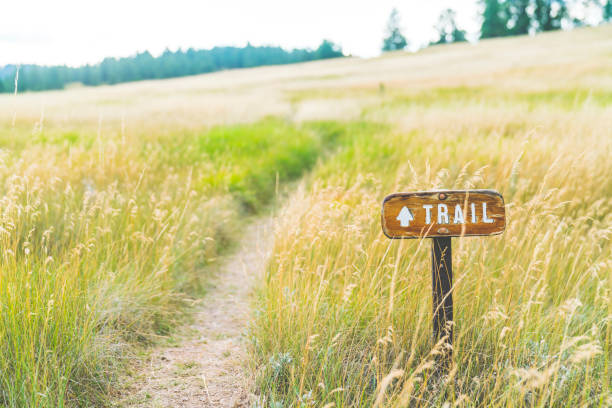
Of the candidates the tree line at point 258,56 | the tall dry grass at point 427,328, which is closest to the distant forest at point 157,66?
the tree line at point 258,56

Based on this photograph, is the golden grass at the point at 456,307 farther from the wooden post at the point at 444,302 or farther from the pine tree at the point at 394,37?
the pine tree at the point at 394,37

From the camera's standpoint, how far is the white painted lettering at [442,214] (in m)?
1.98

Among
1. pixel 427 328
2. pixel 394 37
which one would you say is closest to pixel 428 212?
pixel 427 328

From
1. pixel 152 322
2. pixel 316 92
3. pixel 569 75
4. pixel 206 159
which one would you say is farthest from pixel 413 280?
pixel 316 92

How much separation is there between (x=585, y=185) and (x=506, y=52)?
38.2 m

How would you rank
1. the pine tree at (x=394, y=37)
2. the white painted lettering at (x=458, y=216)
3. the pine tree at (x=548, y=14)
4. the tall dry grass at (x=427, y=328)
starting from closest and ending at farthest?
the tall dry grass at (x=427, y=328), the white painted lettering at (x=458, y=216), the pine tree at (x=548, y=14), the pine tree at (x=394, y=37)

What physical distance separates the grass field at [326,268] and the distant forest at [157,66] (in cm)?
5936

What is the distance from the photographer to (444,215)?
6.51 ft

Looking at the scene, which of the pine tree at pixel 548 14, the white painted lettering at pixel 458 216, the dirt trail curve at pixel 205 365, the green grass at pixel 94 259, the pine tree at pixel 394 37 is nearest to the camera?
the white painted lettering at pixel 458 216

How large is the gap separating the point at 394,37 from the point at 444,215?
88641mm

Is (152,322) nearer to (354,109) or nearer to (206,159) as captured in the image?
(206,159)

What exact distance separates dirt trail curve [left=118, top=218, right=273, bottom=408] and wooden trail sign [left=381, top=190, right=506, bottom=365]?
1.04 metres

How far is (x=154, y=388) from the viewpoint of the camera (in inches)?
94.0

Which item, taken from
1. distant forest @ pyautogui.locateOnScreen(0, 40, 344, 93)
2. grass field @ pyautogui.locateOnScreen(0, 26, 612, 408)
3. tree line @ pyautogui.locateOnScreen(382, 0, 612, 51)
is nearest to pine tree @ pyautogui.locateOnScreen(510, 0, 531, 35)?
tree line @ pyautogui.locateOnScreen(382, 0, 612, 51)
